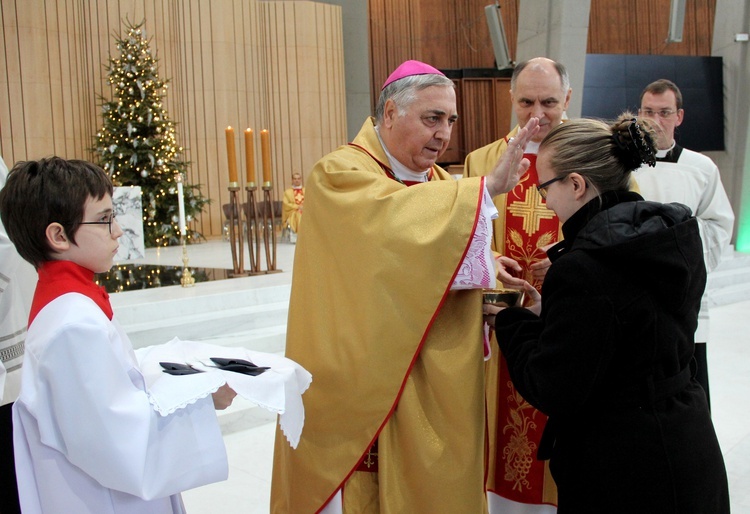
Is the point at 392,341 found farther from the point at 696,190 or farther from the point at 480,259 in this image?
the point at 696,190

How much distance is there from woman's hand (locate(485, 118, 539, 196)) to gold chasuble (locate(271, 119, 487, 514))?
0.04 meters

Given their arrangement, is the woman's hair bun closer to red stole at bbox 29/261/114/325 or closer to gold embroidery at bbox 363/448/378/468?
gold embroidery at bbox 363/448/378/468

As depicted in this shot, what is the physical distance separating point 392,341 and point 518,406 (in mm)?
766

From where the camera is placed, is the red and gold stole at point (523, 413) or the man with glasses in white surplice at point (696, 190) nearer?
the red and gold stole at point (523, 413)

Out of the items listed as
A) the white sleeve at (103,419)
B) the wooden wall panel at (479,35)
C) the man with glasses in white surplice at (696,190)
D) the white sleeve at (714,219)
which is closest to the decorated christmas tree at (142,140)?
the wooden wall panel at (479,35)

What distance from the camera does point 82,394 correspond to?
1.42m

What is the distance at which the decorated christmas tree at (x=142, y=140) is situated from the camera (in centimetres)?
1163

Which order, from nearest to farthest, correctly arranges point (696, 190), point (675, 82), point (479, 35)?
point (696, 190)
point (675, 82)
point (479, 35)

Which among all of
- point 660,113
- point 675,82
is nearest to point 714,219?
point 660,113

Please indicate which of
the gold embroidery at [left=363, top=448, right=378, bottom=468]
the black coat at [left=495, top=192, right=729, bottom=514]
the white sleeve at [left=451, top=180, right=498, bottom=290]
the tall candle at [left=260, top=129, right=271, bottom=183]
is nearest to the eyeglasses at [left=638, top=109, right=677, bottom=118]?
the white sleeve at [left=451, top=180, right=498, bottom=290]

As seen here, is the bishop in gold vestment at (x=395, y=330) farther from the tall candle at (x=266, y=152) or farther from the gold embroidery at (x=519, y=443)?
the tall candle at (x=266, y=152)

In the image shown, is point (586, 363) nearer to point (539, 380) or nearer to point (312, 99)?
point (539, 380)

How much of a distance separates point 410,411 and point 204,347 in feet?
1.91

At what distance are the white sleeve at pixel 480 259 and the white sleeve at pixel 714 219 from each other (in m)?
1.65
